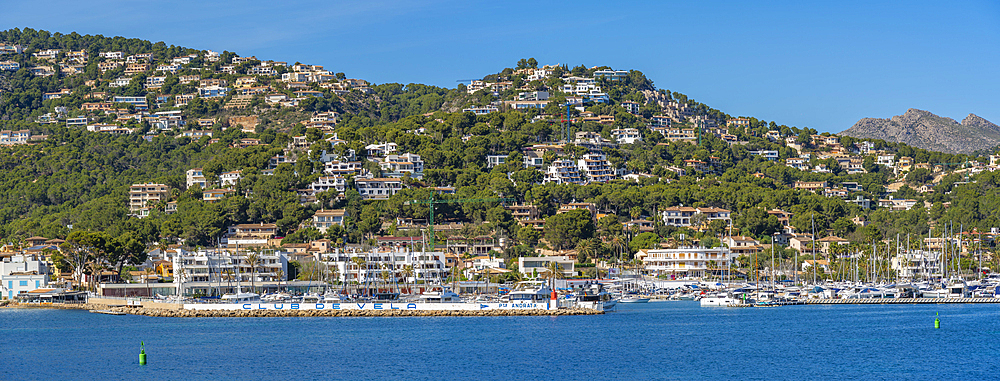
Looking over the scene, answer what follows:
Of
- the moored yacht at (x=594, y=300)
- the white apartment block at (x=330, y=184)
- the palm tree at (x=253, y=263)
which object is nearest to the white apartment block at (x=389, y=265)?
the palm tree at (x=253, y=263)

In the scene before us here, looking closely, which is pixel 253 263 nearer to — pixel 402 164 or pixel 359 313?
pixel 359 313

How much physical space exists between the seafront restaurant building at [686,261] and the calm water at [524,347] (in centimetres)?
2750

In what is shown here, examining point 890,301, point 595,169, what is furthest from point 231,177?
point 890,301

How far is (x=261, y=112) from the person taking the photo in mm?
173000

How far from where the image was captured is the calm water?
43781 millimetres

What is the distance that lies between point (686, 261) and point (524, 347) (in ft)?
165

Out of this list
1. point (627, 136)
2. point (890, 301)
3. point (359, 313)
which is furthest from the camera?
point (627, 136)

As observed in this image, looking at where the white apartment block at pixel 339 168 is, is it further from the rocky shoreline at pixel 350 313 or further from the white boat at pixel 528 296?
the white boat at pixel 528 296

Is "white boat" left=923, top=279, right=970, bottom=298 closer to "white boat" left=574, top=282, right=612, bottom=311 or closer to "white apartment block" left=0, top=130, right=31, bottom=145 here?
"white boat" left=574, top=282, right=612, bottom=311

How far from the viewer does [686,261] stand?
99.2 m

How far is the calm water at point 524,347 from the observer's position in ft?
144

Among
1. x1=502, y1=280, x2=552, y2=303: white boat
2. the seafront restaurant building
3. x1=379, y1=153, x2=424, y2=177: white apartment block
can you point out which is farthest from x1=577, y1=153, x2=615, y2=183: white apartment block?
x1=502, y1=280, x2=552, y2=303: white boat

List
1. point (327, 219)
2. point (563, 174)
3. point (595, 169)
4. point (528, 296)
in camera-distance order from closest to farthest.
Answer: point (528, 296), point (327, 219), point (563, 174), point (595, 169)

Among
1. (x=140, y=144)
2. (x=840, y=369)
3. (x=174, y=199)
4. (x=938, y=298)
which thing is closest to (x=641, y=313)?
(x=938, y=298)
